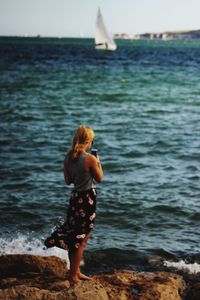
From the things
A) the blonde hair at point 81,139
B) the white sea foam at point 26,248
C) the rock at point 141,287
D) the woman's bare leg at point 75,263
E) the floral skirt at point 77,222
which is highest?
the blonde hair at point 81,139

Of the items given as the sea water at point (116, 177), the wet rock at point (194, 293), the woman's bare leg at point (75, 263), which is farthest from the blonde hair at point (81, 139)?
the sea water at point (116, 177)

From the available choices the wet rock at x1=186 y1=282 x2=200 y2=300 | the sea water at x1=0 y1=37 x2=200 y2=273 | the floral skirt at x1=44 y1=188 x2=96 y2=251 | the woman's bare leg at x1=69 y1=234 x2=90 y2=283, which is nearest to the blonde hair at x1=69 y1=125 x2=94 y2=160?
the floral skirt at x1=44 y1=188 x2=96 y2=251

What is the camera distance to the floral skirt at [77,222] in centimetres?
450

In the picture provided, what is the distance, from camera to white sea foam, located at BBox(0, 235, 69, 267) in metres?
6.38

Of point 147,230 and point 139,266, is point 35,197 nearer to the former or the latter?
point 147,230

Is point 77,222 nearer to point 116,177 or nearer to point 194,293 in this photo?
point 194,293

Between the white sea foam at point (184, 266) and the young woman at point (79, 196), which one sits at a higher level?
the young woman at point (79, 196)

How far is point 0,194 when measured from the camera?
8781 millimetres

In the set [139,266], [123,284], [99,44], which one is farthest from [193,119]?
[99,44]

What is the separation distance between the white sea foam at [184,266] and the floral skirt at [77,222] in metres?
1.78

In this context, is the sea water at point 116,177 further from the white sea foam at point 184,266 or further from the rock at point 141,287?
the rock at point 141,287

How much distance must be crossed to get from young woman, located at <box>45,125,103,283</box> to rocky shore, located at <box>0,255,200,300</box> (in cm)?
29

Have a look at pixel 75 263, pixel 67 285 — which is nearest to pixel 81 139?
pixel 75 263

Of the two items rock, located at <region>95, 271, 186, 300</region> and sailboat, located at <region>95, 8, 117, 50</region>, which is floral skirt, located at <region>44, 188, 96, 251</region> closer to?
rock, located at <region>95, 271, 186, 300</region>
